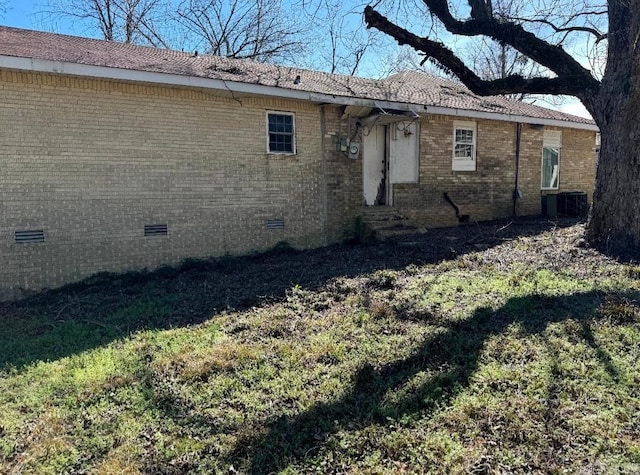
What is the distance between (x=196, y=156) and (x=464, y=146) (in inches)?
315

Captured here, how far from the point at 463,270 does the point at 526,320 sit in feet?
8.45

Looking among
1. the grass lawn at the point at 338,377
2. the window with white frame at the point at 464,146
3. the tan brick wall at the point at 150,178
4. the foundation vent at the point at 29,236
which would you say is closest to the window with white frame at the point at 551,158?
the window with white frame at the point at 464,146

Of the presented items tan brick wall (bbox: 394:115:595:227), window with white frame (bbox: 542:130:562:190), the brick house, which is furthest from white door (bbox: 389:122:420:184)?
window with white frame (bbox: 542:130:562:190)

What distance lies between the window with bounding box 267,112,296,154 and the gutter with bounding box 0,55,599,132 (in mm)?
581

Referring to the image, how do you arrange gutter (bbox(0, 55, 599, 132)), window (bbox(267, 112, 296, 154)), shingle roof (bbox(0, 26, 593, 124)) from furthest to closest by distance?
window (bbox(267, 112, 296, 154)) → shingle roof (bbox(0, 26, 593, 124)) → gutter (bbox(0, 55, 599, 132))

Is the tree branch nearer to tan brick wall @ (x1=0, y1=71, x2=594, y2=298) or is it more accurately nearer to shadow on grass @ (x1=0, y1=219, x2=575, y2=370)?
tan brick wall @ (x1=0, y1=71, x2=594, y2=298)

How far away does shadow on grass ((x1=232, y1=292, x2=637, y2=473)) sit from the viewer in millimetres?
3029

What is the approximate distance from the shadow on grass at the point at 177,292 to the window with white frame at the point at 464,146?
9.97ft

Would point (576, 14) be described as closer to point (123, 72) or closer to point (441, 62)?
point (441, 62)

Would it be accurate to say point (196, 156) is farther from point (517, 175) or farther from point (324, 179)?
point (517, 175)

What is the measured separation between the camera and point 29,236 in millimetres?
7547

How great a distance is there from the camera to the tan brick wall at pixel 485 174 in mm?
12367

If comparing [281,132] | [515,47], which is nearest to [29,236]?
[281,132]

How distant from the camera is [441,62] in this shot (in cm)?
859
